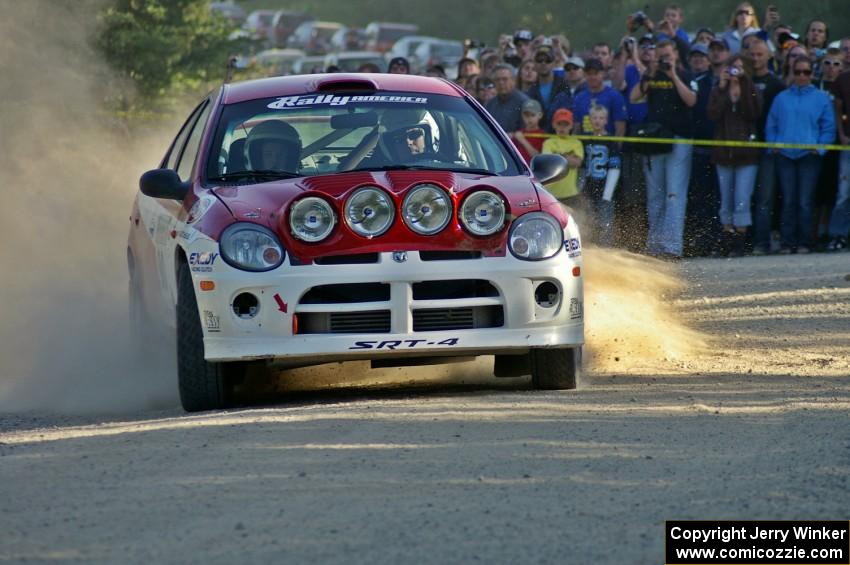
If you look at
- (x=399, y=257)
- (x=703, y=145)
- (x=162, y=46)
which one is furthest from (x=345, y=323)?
(x=162, y=46)

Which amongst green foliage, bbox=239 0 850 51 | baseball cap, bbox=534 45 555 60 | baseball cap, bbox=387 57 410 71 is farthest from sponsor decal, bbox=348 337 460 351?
green foliage, bbox=239 0 850 51

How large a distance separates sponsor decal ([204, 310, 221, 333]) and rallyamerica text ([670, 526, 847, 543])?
3004 millimetres

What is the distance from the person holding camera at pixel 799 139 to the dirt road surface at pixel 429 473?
7.55m

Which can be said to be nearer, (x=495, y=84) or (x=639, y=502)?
(x=639, y=502)

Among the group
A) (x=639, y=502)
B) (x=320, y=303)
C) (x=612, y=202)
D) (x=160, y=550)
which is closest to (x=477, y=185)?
(x=320, y=303)

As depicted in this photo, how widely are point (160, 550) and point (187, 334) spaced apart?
2.73 m

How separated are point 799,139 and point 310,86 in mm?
7903

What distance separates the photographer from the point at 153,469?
5.85 meters

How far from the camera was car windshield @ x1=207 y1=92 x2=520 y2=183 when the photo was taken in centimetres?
805

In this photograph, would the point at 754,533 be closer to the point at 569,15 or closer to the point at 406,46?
the point at 569,15

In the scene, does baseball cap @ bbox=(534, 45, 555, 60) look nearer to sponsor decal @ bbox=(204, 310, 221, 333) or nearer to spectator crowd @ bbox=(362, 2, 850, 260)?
spectator crowd @ bbox=(362, 2, 850, 260)

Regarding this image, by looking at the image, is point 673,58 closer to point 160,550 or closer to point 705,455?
point 705,455

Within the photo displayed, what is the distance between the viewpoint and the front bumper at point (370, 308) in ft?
23.7

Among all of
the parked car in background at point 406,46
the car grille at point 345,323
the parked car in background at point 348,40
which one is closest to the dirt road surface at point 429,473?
the car grille at point 345,323
